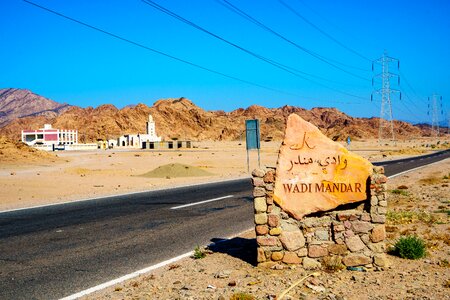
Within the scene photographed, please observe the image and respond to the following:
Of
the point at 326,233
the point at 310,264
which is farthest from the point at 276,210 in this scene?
the point at 310,264

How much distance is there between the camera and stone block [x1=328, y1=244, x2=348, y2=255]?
7.02 metres

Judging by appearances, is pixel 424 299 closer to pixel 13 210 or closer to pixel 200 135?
pixel 13 210

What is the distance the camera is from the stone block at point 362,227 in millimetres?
6988

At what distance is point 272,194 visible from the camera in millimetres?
7207

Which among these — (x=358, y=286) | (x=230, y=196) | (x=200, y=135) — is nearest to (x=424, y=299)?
(x=358, y=286)

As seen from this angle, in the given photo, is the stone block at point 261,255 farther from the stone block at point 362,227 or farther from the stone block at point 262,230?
the stone block at point 362,227

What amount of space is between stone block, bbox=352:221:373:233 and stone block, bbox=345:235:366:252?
0.38ft

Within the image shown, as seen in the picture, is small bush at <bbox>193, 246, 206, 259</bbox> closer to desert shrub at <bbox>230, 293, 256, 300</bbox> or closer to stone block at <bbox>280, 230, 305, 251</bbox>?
stone block at <bbox>280, 230, 305, 251</bbox>

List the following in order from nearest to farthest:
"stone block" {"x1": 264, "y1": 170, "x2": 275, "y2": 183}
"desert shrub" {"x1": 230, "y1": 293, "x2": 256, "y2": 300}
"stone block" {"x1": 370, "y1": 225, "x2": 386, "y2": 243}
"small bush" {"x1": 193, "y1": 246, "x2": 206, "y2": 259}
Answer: "desert shrub" {"x1": 230, "y1": 293, "x2": 256, "y2": 300}, "stone block" {"x1": 370, "y1": 225, "x2": 386, "y2": 243}, "stone block" {"x1": 264, "y1": 170, "x2": 275, "y2": 183}, "small bush" {"x1": 193, "y1": 246, "x2": 206, "y2": 259}

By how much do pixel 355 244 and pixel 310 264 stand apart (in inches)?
30.5

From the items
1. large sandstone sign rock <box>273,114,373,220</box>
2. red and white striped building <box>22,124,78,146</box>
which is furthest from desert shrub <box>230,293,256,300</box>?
red and white striped building <box>22,124,78,146</box>

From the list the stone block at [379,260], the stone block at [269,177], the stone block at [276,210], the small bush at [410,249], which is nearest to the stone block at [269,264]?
the stone block at [276,210]

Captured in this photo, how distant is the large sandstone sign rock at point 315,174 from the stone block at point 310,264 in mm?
687

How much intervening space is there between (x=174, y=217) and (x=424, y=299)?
308 inches
